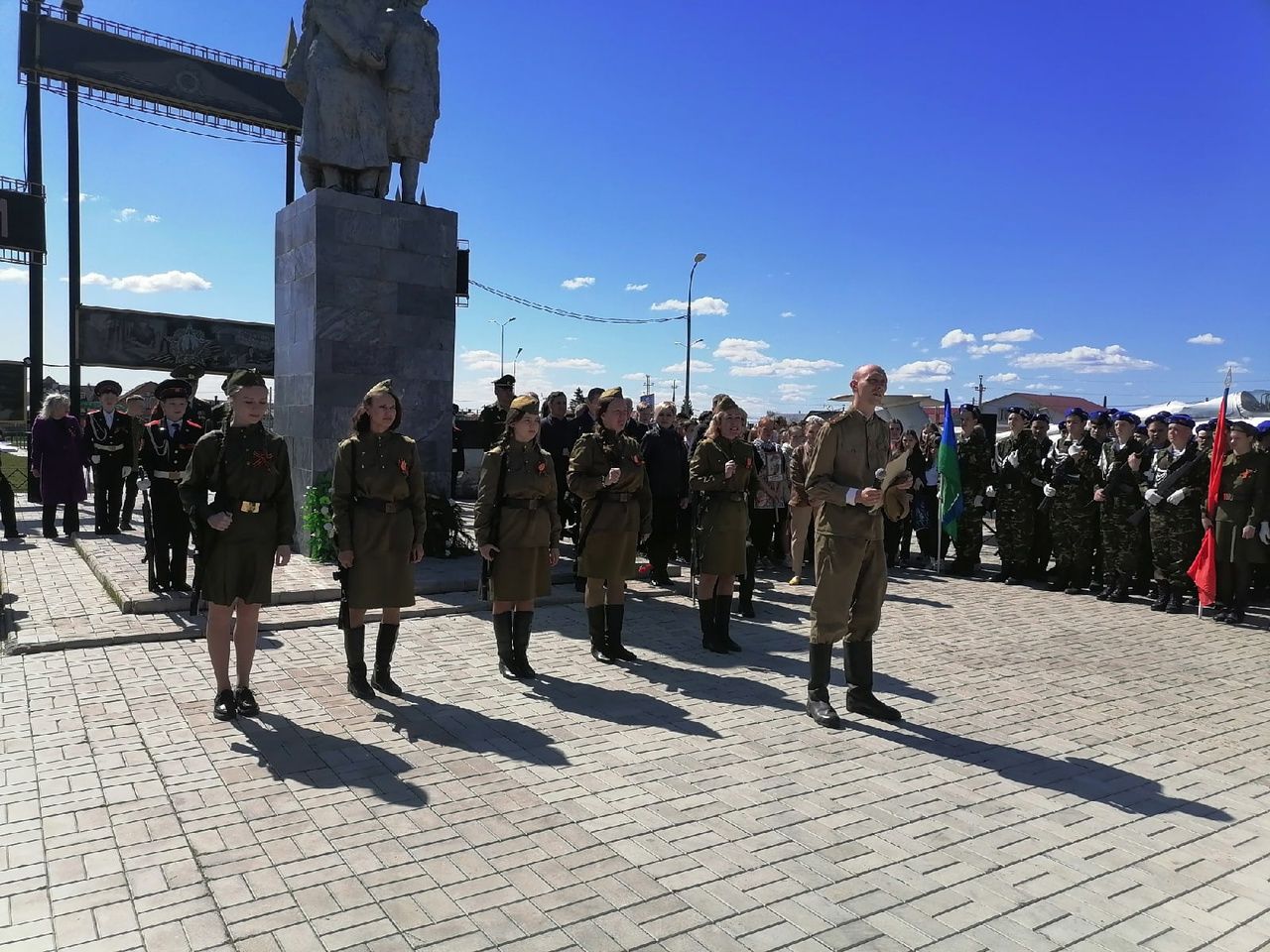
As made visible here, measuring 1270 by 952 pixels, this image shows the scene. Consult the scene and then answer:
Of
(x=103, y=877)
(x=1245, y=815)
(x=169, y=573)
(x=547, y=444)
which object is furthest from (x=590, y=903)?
(x=547, y=444)

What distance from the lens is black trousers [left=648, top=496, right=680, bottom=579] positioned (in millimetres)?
8727

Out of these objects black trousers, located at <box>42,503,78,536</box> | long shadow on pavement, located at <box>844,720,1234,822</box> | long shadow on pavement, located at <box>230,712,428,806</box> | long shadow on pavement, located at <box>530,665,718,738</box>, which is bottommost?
long shadow on pavement, located at <box>844,720,1234,822</box>

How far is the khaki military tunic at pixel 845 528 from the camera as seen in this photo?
200 inches

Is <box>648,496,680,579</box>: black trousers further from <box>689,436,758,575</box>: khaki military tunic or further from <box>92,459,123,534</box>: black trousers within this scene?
<box>92,459,123,534</box>: black trousers

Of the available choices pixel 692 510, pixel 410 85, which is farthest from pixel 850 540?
pixel 410 85

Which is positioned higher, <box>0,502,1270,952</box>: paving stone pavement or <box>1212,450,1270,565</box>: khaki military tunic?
<box>1212,450,1270,565</box>: khaki military tunic

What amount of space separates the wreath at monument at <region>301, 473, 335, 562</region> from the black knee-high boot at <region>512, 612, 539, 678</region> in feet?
12.5

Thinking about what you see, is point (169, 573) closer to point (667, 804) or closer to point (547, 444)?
point (547, 444)

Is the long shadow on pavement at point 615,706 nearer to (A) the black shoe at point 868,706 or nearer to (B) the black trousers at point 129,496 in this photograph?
(A) the black shoe at point 868,706

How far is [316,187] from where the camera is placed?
9.91 m

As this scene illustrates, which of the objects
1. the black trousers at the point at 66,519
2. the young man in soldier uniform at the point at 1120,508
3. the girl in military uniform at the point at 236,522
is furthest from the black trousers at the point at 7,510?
the young man in soldier uniform at the point at 1120,508

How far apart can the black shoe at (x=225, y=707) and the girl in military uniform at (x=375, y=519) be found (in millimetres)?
690

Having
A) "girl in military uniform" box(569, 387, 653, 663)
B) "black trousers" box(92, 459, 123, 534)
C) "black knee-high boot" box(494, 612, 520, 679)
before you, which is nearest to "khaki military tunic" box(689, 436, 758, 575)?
"girl in military uniform" box(569, 387, 653, 663)

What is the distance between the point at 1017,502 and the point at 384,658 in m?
8.14
